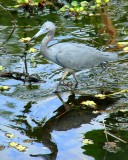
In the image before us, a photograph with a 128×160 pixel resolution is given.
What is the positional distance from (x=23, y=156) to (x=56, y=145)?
18.9 inches

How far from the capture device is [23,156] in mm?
5613

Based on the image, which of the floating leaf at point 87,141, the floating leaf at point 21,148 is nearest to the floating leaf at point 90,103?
the floating leaf at point 87,141

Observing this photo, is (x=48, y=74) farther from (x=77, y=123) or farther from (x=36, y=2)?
(x=36, y=2)

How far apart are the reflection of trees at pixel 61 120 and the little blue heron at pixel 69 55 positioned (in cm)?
60

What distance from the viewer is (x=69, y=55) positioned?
7402 millimetres

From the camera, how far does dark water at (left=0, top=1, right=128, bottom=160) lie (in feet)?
19.0

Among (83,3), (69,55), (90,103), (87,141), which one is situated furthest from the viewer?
(83,3)

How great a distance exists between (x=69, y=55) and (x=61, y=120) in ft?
4.11

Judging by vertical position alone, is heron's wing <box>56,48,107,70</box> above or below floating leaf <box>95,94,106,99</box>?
above

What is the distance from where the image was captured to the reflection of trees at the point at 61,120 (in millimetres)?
6102

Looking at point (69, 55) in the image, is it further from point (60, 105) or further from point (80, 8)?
point (80, 8)

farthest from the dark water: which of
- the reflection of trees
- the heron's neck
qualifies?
the heron's neck

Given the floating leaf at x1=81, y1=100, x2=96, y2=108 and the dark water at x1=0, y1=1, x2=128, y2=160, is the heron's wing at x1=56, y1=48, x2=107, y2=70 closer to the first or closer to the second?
the dark water at x1=0, y1=1, x2=128, y2=160

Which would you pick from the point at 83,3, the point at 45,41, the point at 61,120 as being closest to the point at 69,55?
the point at 45,41
